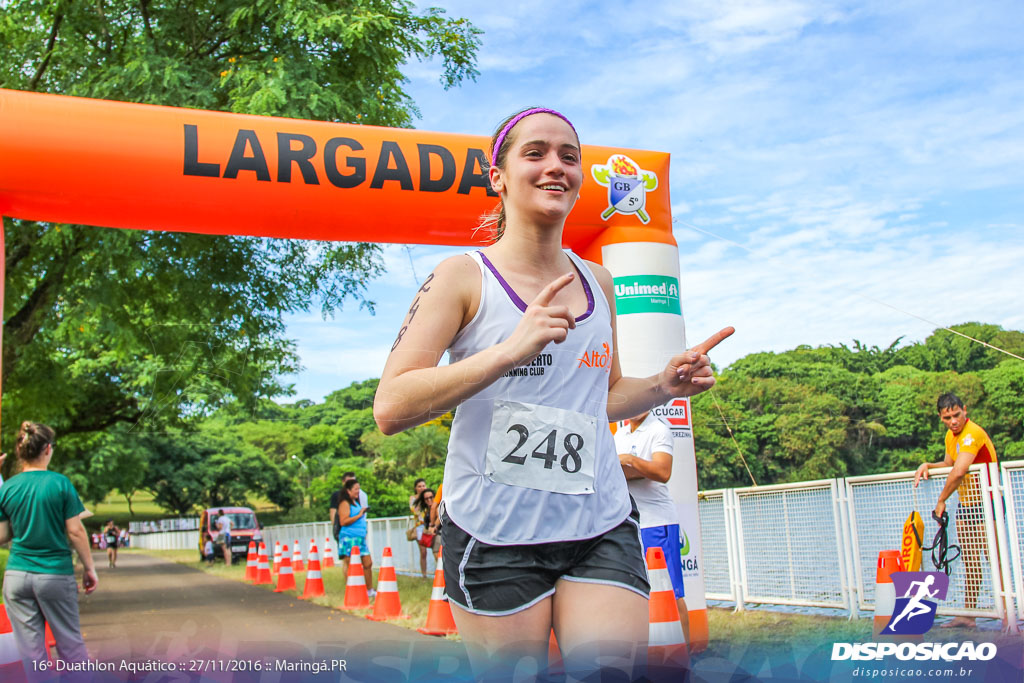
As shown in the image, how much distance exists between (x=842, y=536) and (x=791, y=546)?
2.70 feet

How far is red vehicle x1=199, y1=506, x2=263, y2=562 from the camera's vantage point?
23609mm

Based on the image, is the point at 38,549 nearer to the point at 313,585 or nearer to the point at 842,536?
the point at 842,536

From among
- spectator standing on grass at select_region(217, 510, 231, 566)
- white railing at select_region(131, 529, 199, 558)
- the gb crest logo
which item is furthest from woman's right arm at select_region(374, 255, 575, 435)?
white railing at select_region(131, 529, 199, 558)

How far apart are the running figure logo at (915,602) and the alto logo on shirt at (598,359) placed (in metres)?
0.65

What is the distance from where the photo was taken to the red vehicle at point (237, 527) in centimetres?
2361

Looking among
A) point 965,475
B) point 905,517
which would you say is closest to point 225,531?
point 905,517

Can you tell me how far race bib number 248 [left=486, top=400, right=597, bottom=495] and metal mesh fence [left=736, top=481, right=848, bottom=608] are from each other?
17.9 feet

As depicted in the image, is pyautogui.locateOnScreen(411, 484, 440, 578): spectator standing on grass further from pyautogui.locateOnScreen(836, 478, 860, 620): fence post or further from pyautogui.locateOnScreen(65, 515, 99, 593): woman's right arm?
pyautogui.locateOnScreen(65, 515, 99, 593): woman's right arm

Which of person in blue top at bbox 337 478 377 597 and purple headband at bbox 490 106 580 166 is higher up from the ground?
purple headband at bbox 490 106 580 166

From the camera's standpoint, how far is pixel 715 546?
8922mm

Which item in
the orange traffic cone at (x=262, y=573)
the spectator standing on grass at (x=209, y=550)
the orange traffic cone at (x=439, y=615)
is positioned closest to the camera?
the orange traffic cone at (x=439, y=615)

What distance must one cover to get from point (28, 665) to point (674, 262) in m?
4.89

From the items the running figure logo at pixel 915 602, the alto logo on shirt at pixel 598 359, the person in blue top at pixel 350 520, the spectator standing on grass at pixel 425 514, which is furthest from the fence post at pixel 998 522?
the person in blue top at pixel 350 520

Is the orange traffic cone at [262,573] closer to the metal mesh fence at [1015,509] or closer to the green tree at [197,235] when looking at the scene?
the green tree at [197,235]
